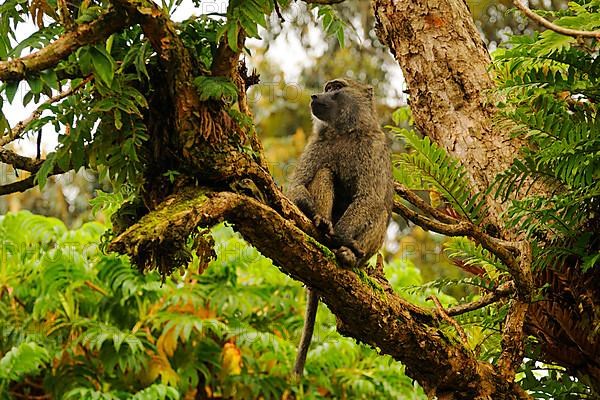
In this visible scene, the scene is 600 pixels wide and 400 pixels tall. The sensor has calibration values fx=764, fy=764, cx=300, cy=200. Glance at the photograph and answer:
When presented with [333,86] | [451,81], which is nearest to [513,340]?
[451,81]

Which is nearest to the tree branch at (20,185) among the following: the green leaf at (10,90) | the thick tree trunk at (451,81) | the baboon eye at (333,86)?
the green leaf at (10,90)

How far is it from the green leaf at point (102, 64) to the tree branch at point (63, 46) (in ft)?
0.10

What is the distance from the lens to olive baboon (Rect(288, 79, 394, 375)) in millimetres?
3131

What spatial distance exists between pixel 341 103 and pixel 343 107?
1.1 inches

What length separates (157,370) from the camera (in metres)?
4.57

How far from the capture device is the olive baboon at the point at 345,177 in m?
3.13

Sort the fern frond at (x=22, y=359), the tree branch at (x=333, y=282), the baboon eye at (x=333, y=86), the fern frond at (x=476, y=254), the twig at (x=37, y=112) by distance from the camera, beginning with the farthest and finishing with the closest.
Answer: the fern frond at (x=22, y=359) < the baboon eye at (x=333, y=86) < the fern frond at (x=476, y=254) < the twig at (x=37, y=112) < the tree branch at (x=333, y=282)

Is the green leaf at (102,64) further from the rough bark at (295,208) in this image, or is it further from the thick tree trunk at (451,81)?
the thick tree trunk at (451,81)

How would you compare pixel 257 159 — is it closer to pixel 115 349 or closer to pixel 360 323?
pixel 360 323

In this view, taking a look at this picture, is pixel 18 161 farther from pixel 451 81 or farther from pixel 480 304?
pixel 451 81

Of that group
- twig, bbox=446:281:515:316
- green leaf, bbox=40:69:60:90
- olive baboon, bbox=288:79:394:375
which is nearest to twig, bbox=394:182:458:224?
olive baboon, bbox=288:79:394:375

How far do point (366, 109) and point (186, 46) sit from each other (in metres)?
1.93

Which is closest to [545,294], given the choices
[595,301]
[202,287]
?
[595,301]

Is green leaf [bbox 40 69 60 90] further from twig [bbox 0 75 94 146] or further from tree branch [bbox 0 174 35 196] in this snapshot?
tree branch [bbox 0 174 35 196]
